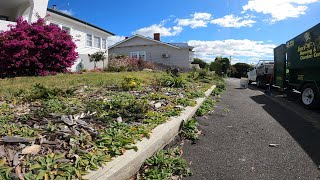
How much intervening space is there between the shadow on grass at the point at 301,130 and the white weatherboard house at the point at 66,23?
1441 cm

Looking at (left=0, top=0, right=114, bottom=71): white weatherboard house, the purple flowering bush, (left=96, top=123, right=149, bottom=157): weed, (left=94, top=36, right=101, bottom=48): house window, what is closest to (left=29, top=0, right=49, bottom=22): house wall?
(left=0, top=0, right=114, bottom=71): white weatherboard house

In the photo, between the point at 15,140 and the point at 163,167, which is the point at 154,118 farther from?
the point at 15,140

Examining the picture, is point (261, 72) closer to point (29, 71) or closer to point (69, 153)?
A: point (29, 71)

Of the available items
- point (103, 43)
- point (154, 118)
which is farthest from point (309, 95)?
point (103, 43)

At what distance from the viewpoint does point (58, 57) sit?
17312 millimetres

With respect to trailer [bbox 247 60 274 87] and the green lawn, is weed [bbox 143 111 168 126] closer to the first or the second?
the green lawn

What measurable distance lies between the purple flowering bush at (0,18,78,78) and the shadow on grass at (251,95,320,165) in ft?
38.3

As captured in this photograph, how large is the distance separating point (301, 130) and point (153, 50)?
42.6 meters

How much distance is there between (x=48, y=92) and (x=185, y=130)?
3.43 meters

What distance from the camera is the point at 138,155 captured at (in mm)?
4215

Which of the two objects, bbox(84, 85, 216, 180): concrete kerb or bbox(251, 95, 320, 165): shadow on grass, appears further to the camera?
bbox(251, 95, 320, 165): shadow on grass

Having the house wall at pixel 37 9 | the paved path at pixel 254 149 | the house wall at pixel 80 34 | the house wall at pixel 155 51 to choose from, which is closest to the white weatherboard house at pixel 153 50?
the house wall at pixel 155 51

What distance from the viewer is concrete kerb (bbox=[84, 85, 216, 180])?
3527 mm

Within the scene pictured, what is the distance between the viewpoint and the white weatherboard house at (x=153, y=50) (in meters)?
49.0
